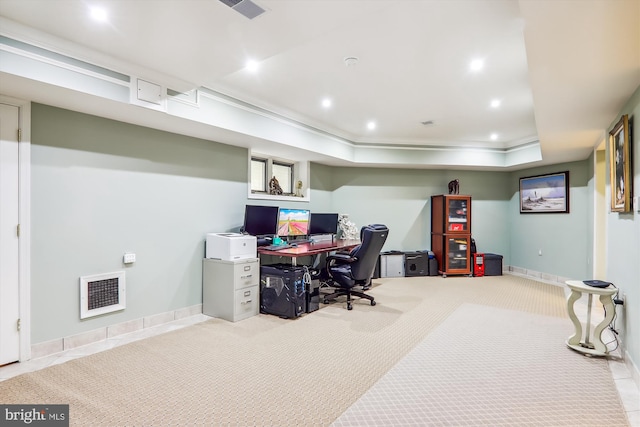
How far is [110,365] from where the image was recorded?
8.62ft

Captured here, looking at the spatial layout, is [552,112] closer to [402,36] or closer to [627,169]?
[627,169]

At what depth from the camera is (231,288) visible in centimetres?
373

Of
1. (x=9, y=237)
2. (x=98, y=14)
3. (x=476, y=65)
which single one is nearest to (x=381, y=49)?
(x=476, y=65)

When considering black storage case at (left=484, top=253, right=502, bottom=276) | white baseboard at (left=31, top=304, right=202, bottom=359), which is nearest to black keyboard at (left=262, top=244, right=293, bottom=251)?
white baseboard at (left=31, top=304, right=202, bottom=359)

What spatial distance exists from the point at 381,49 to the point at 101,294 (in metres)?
3.47

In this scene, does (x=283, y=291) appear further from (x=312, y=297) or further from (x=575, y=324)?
(x=575, y=324)

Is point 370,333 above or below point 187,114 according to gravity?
below

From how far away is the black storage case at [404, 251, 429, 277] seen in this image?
641 cm

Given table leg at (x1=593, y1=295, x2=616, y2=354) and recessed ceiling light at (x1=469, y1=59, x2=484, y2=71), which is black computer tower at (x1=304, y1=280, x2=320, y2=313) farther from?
recessed ceiling light at (x1=469, y1=59, x2=484, y2=71)

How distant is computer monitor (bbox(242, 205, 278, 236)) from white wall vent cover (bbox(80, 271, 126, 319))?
156cm

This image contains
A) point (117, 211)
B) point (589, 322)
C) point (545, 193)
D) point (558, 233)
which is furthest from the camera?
point (545, 193)

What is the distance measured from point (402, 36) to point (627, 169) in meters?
2.14

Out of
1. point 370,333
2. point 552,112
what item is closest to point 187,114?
point 370,333

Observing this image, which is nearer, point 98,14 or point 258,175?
point 98,14
